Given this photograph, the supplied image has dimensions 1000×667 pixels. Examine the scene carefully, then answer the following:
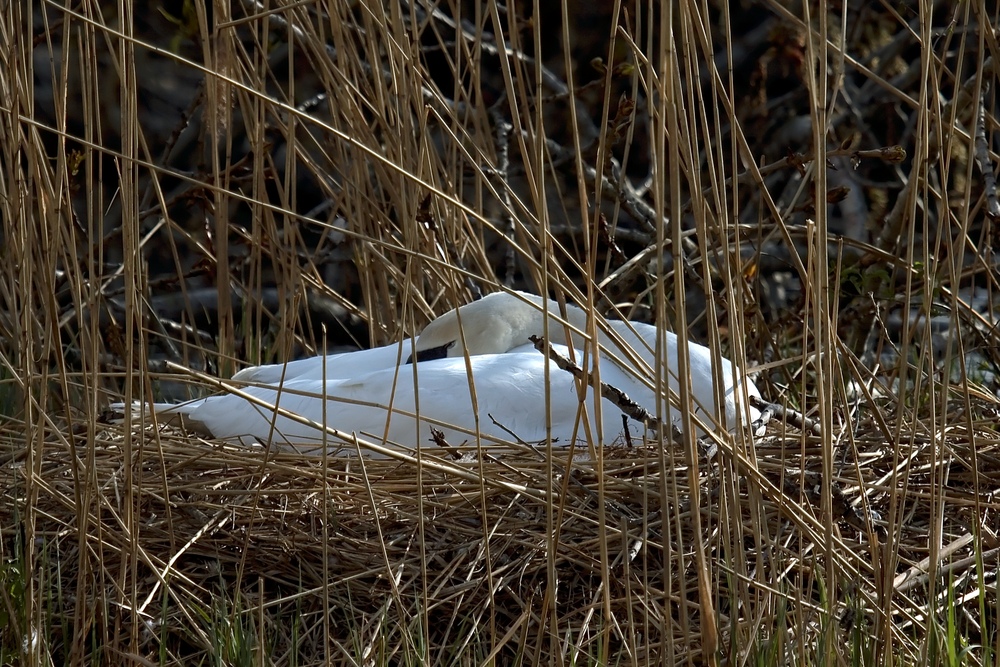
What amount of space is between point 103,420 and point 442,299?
1083 millimetres

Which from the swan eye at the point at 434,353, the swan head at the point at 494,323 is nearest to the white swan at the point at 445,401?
the swan eye at the point at 434,353

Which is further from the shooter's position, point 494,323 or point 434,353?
point 494,323

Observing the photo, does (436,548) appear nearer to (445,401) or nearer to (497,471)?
(497,471)

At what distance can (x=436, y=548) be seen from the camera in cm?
229

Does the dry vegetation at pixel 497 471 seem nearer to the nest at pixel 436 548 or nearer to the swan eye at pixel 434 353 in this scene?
the nest at pixel 436 548

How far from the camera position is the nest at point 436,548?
183 cm

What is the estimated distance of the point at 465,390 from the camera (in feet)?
9.16

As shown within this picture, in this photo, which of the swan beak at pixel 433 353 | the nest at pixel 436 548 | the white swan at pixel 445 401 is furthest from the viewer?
the swan beak at pixel 433 353

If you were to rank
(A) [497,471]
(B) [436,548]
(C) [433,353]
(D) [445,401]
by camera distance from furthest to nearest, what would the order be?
(C) [433,353]
(D) [445,401]
(A) [497,471]
(B) [436,548]

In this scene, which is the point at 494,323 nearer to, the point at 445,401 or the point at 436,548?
the point at 445,401

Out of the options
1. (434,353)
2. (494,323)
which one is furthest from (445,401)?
(494,323)

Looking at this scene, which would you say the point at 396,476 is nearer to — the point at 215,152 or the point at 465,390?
the point at 465,390

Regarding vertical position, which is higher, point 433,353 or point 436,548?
point 433,353

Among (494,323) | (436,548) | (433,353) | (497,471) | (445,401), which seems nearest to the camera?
(436,548)
